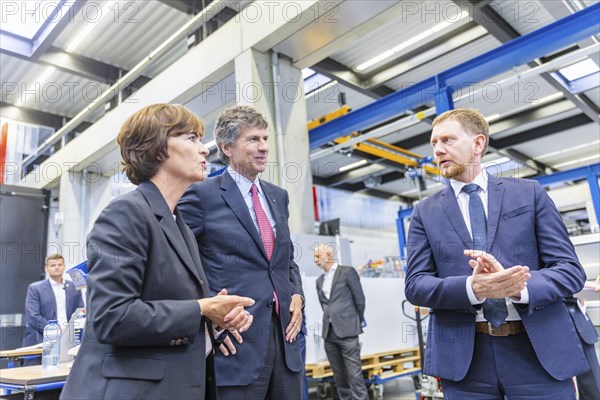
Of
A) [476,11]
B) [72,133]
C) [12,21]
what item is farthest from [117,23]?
[476,11]

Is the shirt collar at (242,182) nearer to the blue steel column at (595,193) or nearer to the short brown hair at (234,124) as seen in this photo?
the short brown hair at (234,124)

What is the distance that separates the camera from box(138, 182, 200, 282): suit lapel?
3.86ft

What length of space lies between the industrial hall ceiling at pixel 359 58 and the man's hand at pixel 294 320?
350 centimetres

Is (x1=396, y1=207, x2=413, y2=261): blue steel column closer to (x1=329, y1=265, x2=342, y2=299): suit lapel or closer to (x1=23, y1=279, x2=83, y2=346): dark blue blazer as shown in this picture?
(x1=329, y1=265, x2=342, y2=299): suit lapel

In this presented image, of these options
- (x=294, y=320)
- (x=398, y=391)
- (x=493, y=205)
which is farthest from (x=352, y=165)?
(x=493, y=205)

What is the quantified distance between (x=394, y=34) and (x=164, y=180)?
5908mm

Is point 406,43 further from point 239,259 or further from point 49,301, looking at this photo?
point 239,259

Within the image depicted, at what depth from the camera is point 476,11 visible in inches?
223

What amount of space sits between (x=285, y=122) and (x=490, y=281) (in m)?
4.21

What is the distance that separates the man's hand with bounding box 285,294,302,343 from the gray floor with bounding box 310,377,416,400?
439 cm

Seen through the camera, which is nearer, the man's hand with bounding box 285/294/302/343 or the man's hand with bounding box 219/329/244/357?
the man's hand with bounding box 219/329/244/357

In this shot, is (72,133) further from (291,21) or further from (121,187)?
(291,21)

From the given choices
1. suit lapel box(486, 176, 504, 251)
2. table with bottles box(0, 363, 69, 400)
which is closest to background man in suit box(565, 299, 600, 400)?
suit lapel box(486, 176, 504, 251)

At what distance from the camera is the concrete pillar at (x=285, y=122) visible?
4992 millimetres
